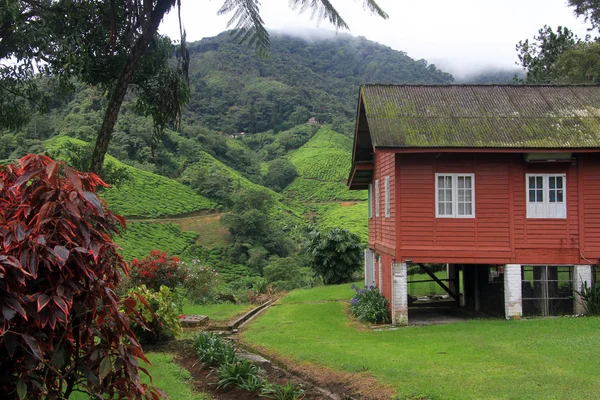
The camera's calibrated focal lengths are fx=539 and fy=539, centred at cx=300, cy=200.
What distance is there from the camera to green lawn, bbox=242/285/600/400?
25.0ft

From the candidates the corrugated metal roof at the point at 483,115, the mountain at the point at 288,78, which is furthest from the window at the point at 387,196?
the mountain at the point at 288,78

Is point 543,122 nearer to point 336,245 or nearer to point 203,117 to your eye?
point 336,245

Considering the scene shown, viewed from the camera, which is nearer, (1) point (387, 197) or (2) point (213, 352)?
(2) point (213, 352)

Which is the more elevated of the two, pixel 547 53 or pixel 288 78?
pixel 288 78

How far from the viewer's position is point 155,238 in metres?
42.9

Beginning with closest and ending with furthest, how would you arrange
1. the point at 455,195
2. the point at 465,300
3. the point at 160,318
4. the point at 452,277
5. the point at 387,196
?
1. the point at 160,318
2. the point at 455,195
3. the point at 387,196
4. the point at 465,300
5. the point at 452,277

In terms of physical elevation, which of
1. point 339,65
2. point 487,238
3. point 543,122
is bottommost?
point 487,238

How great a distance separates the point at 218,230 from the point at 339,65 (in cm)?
7191

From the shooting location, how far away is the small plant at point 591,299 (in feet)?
44.4

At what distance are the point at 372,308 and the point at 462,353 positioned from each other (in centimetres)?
529

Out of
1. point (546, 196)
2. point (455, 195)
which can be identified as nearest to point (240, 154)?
point (455, 195)

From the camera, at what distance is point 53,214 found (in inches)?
134

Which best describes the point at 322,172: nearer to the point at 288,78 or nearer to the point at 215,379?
the point at 288,78

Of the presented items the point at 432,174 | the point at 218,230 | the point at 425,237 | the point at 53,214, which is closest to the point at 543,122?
the point at 432,174
